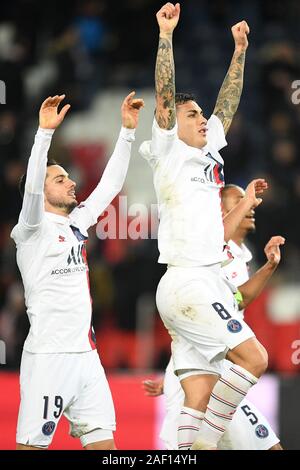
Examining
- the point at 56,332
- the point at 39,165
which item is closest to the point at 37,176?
the point at 39,165

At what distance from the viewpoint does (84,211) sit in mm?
7164

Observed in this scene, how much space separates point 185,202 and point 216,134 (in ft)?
2.25

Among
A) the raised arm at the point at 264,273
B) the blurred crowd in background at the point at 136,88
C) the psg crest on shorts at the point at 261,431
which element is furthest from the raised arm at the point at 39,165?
the blurred crowd in background at the point at 136,88

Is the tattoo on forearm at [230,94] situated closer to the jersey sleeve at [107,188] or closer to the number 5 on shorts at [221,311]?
the jersey sleeve at [107,188]

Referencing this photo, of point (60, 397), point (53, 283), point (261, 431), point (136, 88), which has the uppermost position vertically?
point (136, 88)

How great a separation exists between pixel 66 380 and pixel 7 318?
463 cm

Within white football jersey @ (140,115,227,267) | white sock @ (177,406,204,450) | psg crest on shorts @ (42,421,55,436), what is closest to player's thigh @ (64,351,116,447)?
psg crest on shorts @ (42,421,55,436)

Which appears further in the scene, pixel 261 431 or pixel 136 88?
pixel 136 88

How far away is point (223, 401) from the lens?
6.55 meters

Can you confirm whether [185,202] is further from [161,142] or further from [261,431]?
[261,431]

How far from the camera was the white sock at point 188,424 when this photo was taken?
6727mm

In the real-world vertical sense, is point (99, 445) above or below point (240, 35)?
below

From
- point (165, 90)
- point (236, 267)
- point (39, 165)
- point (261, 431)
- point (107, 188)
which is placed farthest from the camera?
point (236, 267)
